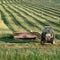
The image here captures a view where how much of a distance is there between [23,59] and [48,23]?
2228 cm

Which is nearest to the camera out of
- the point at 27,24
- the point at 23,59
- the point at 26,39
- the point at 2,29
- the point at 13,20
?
the point at 23,59

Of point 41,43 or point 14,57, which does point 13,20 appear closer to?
point 41,43

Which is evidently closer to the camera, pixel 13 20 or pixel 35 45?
pixel 35 45

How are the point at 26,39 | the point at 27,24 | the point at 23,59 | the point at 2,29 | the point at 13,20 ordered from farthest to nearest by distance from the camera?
the point at 13,20, the point at 27,24, the point at 2,29, the point at 26,39, the point at 23,59

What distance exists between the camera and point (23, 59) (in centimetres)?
1784

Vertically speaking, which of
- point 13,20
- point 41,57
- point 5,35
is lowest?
point 13,20

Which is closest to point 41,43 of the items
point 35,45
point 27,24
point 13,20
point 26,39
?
point 35,45

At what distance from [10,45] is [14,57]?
7.23m

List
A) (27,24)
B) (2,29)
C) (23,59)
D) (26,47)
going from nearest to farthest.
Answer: (23,59) → (26,47) → (2,29) → (27,24)

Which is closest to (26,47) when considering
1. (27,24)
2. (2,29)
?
(2,29)

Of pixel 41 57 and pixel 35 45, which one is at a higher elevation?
pixel 41 57

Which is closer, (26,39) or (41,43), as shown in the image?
(41,43)

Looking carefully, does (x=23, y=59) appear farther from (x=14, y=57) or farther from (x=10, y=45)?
(x=10, y=45)

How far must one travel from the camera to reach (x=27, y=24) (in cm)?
3841
